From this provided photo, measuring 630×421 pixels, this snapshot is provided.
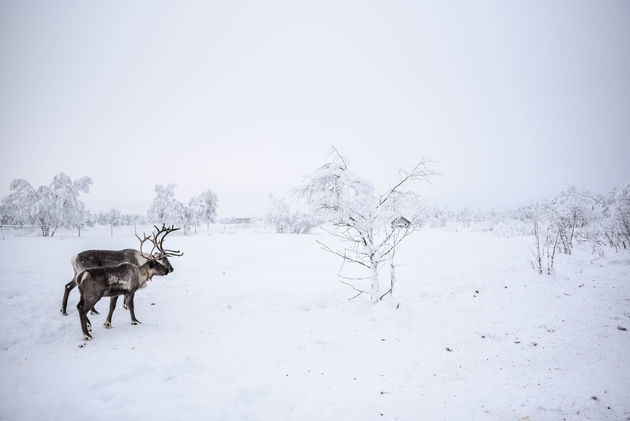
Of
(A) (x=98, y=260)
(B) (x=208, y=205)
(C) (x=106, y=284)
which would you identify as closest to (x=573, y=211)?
(C) (x=106, y=284)

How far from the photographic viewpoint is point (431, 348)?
4898 mm

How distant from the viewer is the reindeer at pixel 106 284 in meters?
4.85

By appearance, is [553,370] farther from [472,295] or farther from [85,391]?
[85,391]

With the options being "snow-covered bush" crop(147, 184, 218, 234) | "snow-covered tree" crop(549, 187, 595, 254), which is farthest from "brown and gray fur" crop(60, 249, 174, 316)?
"snow-covered bush" crop(147, 184, 218, 234)

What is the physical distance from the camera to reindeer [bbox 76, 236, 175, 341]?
4852 millimetres

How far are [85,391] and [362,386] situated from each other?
3874 millimetres

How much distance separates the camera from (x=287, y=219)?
50.3 m

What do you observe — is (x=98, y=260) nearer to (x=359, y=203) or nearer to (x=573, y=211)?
(x=359, y=203)

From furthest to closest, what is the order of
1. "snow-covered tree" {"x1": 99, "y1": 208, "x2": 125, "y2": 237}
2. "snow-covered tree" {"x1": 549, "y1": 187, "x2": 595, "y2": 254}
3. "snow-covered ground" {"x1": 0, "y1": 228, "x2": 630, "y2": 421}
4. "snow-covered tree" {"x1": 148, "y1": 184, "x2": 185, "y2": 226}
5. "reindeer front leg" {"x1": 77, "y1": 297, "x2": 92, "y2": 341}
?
"snow-covered tree" {"x1": 99, "y1": 208, "x2": 125, "y2": 237} → "snow-covered tree" {"x1": 148, "y1": 184, "x2": 185, "y2": 226} → "snow-covered tree" {"x1": 549, "y1": 187, "x2": 595, "y2": 254} → "reindeer front leg" {"x1": 77, "y1": 297, "x2": 92, "y2": 341} → "snow-covered ground" {"x1": 0, "y1": 228, "x2": 630, "y2": 421}

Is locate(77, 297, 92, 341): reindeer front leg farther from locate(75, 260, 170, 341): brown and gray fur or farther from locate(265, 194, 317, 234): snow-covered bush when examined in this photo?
locate(265, 194, 317, 234): snow-covered bush

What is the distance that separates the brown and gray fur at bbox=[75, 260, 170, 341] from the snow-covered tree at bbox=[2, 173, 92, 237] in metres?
32.5

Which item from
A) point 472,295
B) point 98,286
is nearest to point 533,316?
point 472,295

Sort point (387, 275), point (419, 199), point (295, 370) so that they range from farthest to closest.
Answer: point (387, 275)
point (419, 199)
point (295, 370)

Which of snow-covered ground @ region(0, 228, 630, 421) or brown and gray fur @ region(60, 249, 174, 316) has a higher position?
brown and gray fur @ region(60, 249, 174, 316)
